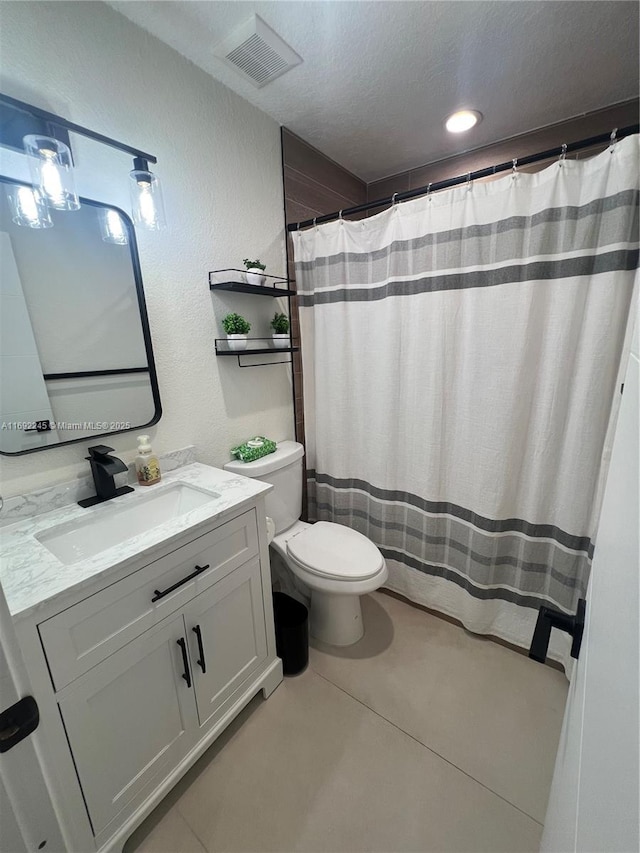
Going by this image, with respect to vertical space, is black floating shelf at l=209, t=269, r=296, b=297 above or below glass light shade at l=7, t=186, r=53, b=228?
below

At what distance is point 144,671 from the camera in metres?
0.99

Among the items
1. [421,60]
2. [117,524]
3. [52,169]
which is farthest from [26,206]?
[421,60]

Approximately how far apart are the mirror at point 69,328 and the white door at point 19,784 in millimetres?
924

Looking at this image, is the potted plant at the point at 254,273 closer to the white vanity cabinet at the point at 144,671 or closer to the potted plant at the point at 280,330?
the potted plant at the point at 280,330

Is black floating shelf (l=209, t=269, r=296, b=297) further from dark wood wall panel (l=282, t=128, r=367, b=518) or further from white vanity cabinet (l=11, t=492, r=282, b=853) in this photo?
white vanity cabinet (l=11, t=492, r=282, b=853)

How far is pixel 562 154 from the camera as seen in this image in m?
1.20

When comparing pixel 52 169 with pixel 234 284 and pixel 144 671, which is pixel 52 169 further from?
pixel 144 671

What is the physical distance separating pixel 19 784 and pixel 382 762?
4.01 ft

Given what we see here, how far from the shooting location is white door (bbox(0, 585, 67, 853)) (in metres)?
0.38

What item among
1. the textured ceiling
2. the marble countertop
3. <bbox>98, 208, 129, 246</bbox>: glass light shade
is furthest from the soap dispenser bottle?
the textured ceiling

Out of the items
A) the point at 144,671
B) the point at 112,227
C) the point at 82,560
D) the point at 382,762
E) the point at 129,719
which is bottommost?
the point at 382,762

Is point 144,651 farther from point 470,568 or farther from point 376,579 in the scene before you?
point 470,568

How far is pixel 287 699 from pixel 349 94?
2.56 m

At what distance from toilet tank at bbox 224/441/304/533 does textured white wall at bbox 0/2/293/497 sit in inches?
6.1
